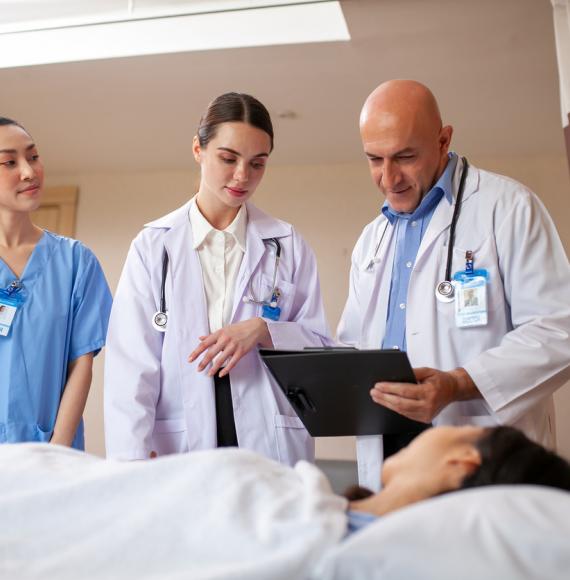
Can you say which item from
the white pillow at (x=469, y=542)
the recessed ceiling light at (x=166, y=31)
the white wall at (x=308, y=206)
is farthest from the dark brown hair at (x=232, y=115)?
the white wall at (x=308, y=206)

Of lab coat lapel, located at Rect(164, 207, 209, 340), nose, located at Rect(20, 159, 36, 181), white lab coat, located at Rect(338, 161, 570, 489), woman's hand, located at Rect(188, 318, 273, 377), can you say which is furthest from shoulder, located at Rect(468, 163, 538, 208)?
nose, located at Rect(20, 159, 36, 181)

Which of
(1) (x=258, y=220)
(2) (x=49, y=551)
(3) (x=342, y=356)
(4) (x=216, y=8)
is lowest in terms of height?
(2) (x=49, y=551)

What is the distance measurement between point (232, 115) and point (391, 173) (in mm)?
454

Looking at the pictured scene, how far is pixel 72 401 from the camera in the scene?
214 cm

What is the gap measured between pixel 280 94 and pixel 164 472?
11.4 feet

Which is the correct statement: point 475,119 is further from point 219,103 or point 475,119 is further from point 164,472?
point 164,472

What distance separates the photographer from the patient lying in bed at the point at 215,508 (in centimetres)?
98

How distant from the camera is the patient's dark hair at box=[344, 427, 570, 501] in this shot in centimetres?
108

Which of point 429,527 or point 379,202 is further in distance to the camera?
point 379,202

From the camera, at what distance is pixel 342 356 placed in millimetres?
1492

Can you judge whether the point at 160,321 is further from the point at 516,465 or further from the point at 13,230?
the point at 516,465

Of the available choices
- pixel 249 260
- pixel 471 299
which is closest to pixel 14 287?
pixel 249 260

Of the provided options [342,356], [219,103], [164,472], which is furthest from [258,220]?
[164,472]

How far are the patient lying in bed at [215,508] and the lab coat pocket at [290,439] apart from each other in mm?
723
